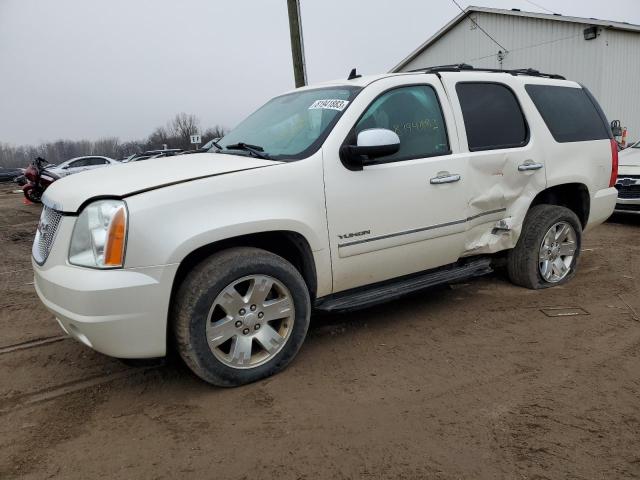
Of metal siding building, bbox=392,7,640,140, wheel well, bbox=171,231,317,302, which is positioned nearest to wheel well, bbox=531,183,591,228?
wheel well, bbox=171,231,317,302

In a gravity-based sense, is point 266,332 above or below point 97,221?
below

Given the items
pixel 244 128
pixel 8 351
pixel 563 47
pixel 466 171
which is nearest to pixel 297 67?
pixel 244 128

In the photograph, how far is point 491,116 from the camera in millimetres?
4156

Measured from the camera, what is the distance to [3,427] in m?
2.71

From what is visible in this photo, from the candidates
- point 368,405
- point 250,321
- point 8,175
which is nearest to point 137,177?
point 250,321

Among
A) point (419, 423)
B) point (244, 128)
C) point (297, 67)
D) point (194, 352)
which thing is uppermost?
point (297, 67)

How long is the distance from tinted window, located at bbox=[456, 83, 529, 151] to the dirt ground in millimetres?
1430

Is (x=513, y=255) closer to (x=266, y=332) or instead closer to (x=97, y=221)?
(x=266, y=332)

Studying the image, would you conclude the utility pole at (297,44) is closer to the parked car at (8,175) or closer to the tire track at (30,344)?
the tire track at (30,344)

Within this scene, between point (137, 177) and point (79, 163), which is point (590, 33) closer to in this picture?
point (137, 177)

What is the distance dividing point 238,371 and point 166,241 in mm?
913

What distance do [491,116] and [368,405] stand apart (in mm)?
2645

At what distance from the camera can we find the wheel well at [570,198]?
15.6ft

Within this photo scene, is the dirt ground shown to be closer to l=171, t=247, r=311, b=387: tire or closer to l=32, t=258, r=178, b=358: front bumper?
l=171, t=247, r=311, b=387: tire
